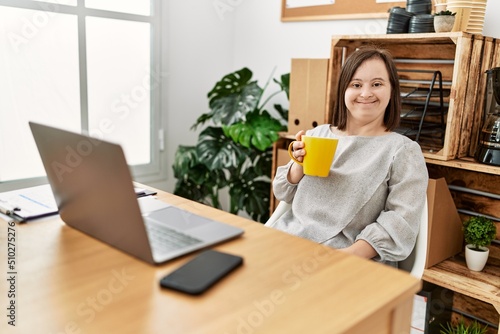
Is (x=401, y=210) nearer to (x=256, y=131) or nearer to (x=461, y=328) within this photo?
(x=461, y=328)

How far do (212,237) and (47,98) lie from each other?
1.90m

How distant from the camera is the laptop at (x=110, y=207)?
0.79m

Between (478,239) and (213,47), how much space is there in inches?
78.6

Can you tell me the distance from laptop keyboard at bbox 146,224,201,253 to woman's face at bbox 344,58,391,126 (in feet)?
2.45

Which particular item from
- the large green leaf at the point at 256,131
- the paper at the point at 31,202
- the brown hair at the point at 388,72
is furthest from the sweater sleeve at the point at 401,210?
the large green leaf at the point at 256,131

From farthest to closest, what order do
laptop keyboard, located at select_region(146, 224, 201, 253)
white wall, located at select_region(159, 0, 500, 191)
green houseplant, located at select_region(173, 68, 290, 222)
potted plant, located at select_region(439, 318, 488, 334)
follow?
1. white wall, located at select_region(159, 0, 500, 191)
2. green houseplant, located at select_region(173, 68, 290, 222)
3. potted plant, located at select_region(439, 318, 488, 334)
4. laptop keyboard, located at select_region(146, 224, 201, 253)

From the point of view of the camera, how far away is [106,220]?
89 cm

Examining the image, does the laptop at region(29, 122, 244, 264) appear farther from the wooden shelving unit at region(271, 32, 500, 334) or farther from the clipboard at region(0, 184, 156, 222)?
the wooden shelving unit at region(271, 32, 500, 334)

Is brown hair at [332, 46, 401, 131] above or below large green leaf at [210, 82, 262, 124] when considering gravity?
above

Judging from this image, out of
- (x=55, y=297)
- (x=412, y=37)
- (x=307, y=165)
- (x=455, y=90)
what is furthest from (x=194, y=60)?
(x=55, y=297)

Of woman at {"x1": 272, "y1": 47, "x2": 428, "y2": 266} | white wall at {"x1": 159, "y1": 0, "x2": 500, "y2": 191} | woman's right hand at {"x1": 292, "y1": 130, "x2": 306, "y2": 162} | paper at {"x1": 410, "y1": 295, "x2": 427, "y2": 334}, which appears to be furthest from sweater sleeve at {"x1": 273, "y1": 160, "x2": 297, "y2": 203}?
white wall at {"x1": 159, "y1": 0, "x2": 500, "y2": 191}

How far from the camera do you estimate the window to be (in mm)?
2373

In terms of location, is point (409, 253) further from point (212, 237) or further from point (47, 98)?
point (47, 98)

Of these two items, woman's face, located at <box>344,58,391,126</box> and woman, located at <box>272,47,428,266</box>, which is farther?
woman's face, located at <box>344,58,391,126</box>
